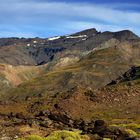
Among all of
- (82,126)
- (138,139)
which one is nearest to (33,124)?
(82,126)

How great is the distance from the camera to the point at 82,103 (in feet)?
224

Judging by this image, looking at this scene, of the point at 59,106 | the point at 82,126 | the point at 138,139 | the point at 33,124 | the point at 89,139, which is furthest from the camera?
the point at 59,106

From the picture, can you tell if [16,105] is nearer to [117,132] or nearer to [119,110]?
[119,110]

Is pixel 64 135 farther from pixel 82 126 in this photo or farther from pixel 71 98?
pixel 71 98

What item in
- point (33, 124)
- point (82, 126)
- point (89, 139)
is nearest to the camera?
point (89, 139)

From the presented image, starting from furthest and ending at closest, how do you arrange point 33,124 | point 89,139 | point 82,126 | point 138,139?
point 82,126 < point 33,124 < point 89,139 < point 138,139

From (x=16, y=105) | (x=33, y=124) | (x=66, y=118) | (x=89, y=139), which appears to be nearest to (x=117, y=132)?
(x=89, y=139)

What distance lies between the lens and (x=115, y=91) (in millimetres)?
68500

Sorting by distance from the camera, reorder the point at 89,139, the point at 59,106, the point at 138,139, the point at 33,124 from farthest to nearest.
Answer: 1. the point at 59,106
2. the point at 33,124
3. the point at 89,139
4. the point at 138,139

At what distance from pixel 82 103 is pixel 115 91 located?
15.5 ft

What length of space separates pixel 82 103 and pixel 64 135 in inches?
1418

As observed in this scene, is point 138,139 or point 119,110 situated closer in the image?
point 138,139

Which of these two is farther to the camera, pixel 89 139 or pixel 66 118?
pixel 66 118

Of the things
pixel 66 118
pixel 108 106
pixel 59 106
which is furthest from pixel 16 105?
pixel 66 118
